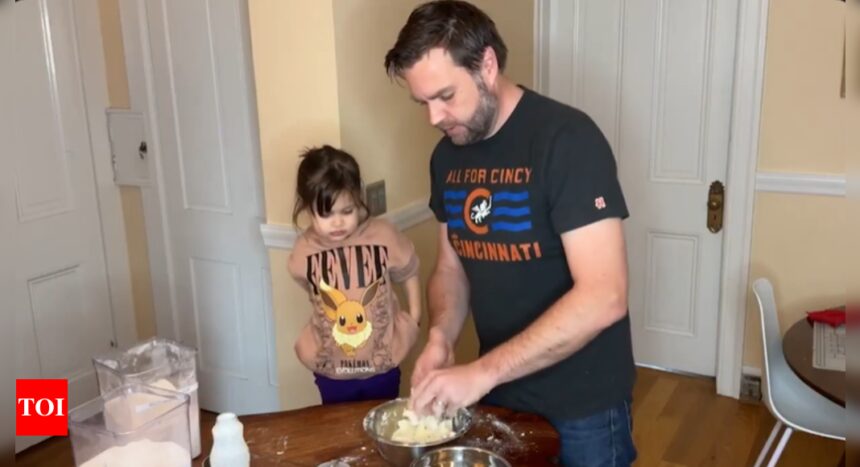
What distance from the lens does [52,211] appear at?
3023 millimetres

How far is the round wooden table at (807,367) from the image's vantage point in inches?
79.4

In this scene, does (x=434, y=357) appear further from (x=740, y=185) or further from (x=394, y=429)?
(x=740, y=185)

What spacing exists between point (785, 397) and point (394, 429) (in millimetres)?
1559

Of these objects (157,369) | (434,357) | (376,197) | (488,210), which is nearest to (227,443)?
(157,369)

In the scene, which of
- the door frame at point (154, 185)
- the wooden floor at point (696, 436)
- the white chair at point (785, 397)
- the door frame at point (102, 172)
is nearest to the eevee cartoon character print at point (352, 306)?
the door frame at point (154, 185)

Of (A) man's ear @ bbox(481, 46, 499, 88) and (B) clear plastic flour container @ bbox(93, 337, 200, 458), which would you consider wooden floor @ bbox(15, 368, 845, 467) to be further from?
(A) man's ear @ bbox(481, 46, 499, 88)

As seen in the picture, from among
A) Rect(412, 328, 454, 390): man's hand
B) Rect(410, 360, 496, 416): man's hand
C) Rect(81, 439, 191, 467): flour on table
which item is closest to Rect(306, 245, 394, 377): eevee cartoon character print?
Rect(412, 328, 454, 390): man's hand

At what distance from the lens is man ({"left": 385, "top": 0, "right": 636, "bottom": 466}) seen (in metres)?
1.42

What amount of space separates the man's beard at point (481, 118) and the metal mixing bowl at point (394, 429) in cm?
56

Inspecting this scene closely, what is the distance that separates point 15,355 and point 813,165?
3.19 meters

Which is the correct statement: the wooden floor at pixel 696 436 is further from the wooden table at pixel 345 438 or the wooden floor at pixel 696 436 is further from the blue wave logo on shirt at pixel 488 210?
the blue wave logo on shirt at pixel 488 210

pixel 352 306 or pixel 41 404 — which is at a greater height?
pixel 41 404

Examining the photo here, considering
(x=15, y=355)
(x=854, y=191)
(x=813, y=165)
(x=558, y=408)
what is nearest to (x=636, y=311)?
(x=813, y=165)

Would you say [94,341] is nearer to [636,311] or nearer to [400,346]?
[400,346]
